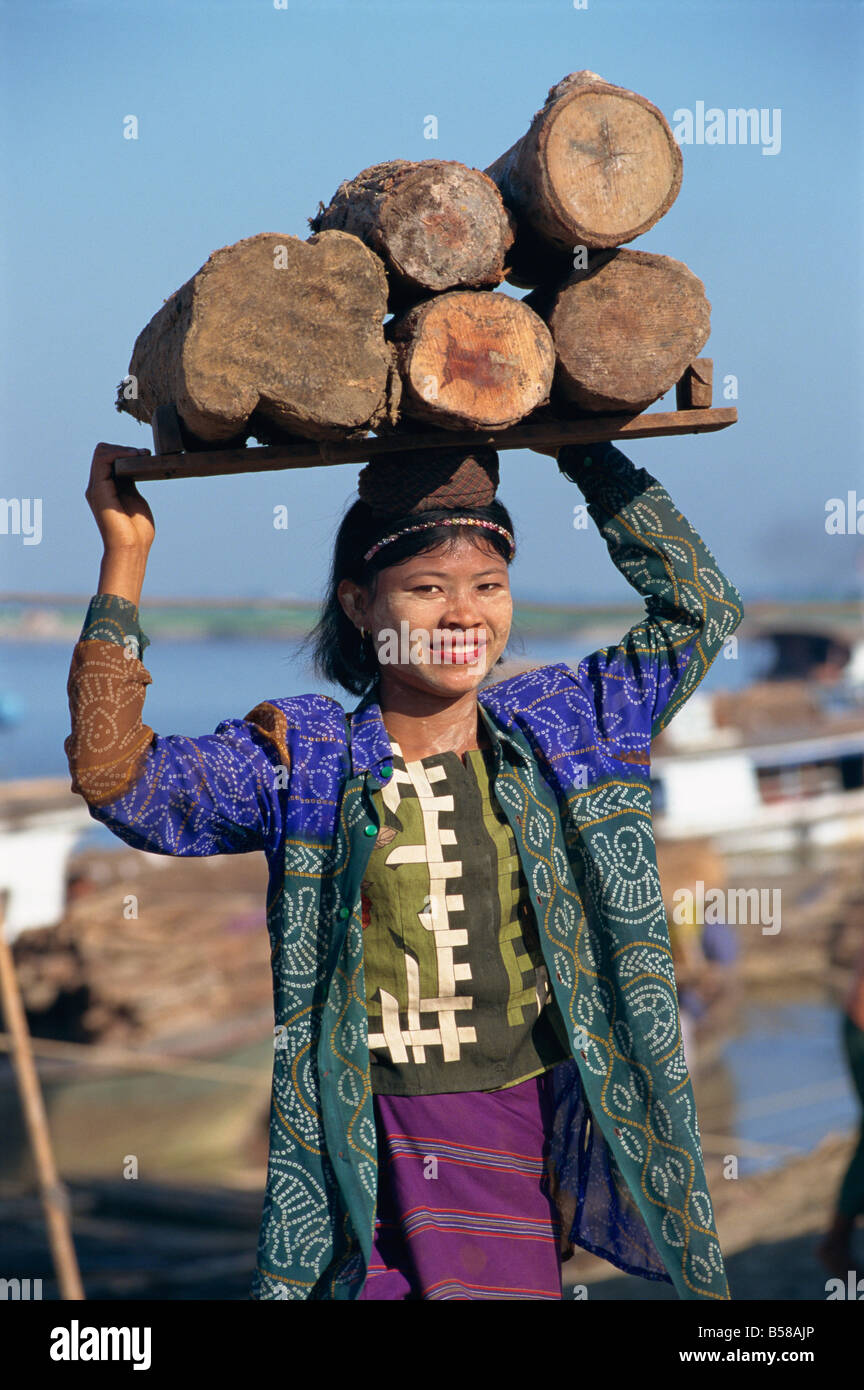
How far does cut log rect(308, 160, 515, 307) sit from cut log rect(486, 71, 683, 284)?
10cm

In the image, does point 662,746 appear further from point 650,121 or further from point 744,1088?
point 650,121

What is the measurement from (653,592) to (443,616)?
1.44ft

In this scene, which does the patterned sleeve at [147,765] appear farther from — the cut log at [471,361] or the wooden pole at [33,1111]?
the wooden pole at [33,1111]

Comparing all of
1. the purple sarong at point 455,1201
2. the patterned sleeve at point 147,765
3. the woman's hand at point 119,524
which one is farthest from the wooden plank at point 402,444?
the purple sarong at point 455,1201

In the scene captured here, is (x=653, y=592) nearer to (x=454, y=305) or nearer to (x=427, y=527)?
(x=427, y=527)

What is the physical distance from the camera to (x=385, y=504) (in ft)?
9.26

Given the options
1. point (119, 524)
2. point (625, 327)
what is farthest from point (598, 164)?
point (119, 524)

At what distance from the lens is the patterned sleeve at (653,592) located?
9.49ft

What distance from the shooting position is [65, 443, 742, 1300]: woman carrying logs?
2639 millimetres

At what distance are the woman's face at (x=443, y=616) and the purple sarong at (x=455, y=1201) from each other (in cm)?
80

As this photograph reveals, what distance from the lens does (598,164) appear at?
8.39 ft

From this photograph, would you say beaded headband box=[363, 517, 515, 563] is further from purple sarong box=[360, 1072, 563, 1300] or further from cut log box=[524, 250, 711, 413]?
purple sarong box=[360, 1072, 563, 1300]

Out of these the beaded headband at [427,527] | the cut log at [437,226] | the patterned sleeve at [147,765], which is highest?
the cut log at [437,226]

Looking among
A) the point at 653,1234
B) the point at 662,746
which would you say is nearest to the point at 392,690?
the point at 653,1234
